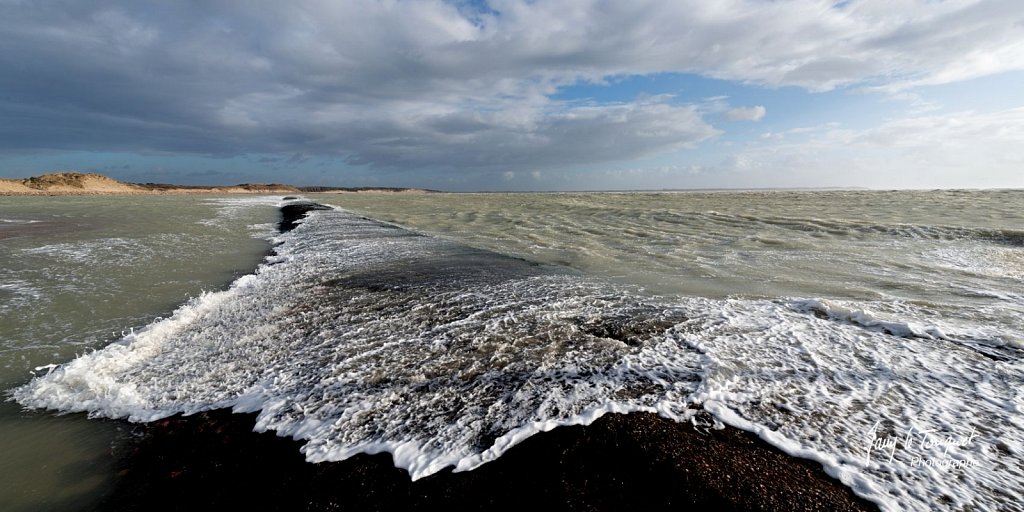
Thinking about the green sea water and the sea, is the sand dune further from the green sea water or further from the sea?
the sea

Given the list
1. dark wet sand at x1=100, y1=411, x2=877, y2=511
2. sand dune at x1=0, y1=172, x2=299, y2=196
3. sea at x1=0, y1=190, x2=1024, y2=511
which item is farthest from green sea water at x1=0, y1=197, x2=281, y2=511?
sand dune at x1=0, y1=172, x2=299, y2=196

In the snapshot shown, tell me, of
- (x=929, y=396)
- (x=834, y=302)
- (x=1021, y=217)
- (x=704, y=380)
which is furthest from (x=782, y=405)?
(x=1021, y=217)

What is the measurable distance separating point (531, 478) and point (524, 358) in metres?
1.57

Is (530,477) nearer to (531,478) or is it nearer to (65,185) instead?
(531,478)

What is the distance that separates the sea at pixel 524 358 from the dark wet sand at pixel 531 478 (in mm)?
136

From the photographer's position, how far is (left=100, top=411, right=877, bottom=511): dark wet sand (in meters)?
2.22

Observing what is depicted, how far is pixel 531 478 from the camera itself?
238cm

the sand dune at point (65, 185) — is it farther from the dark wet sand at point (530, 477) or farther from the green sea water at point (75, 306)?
the dark wet sand at point (530, 477)

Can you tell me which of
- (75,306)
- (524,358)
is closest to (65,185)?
(75,306)

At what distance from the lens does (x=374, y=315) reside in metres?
5.40

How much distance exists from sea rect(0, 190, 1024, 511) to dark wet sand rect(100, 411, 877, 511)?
136mm

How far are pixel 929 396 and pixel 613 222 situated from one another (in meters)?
13.9

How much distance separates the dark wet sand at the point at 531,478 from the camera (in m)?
2.22

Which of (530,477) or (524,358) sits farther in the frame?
(524,358)
